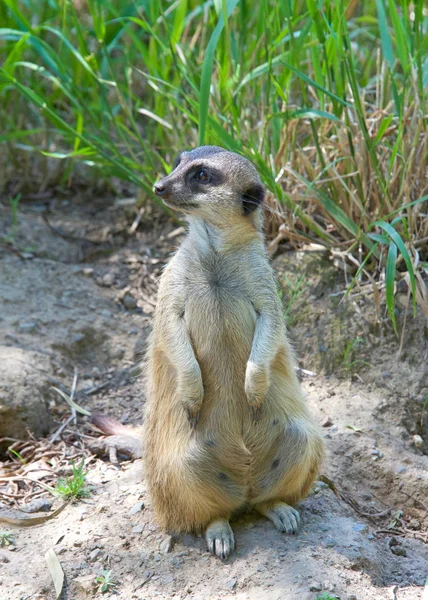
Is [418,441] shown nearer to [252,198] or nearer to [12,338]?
[252,198]

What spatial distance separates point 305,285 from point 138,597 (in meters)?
1.89

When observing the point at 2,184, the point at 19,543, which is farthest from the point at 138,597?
the point at 2,184

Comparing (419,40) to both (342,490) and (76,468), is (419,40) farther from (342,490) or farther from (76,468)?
(76,468)

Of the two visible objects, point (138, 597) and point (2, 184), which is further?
point (2, 184)

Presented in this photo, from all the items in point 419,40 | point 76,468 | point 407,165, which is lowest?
point 76,468

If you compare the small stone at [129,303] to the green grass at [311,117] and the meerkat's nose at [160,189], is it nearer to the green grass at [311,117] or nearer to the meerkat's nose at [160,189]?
the green grass at [311,117]

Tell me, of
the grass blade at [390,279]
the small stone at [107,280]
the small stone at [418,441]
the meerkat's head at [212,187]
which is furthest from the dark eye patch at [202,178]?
the small stone at [107,280]

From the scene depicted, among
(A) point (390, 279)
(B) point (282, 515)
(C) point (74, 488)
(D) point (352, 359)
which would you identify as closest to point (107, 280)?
(D) point (352, 359)

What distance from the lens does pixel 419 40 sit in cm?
342

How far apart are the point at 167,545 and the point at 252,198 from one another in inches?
52.0

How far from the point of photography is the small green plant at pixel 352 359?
384 cm

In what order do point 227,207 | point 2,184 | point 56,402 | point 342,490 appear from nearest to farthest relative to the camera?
point 227,207 < point 342,490 < point 56,402 < point 2,184

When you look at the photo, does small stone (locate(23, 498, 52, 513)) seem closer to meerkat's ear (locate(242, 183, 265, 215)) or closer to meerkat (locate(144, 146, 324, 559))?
meerkat (locate(144, 146, 324, 559))

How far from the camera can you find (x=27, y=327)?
163 inches
